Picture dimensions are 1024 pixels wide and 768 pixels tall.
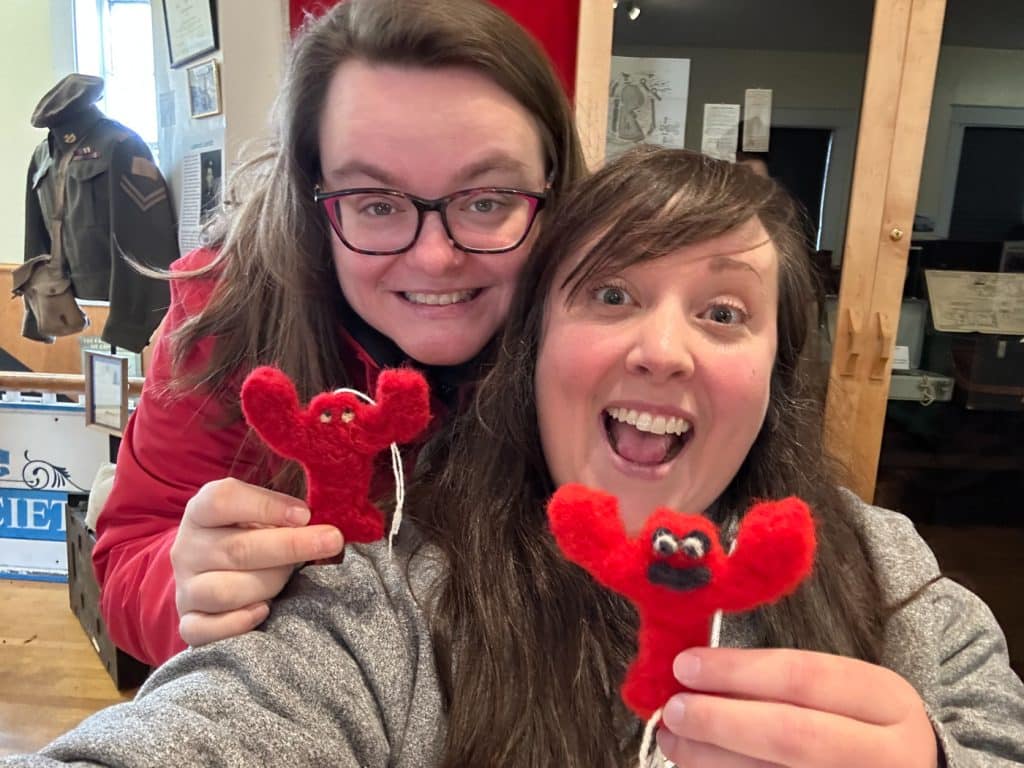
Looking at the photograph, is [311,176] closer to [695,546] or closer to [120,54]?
[695,546]

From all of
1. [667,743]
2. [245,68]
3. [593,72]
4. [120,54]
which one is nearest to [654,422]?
[667,743]

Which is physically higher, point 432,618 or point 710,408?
point 710,408

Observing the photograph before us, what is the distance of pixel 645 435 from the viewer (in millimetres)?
725

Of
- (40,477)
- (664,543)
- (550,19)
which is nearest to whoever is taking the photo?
(664,543)

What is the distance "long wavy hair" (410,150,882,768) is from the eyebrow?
3.8 inches

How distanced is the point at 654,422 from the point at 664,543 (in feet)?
0.86

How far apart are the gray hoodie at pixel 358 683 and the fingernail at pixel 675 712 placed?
230 millimetres

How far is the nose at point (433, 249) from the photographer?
801 millimetres

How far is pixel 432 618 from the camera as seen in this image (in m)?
0.69

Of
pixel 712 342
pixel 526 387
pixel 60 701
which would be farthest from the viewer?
pixel 60 701

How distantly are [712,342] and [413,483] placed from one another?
366 mm

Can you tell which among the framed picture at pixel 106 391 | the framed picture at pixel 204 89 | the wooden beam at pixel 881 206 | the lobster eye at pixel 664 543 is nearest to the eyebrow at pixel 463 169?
the lobster eye at pixel 664 543

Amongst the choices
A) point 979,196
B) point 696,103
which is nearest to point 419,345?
point 696,103

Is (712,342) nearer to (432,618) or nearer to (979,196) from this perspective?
(432,618)
